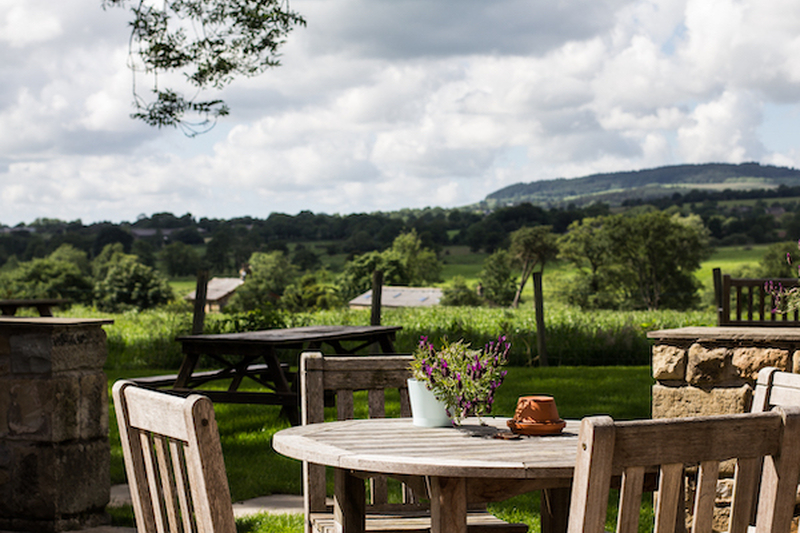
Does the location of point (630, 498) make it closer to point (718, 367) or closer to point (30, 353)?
point (718, 367)

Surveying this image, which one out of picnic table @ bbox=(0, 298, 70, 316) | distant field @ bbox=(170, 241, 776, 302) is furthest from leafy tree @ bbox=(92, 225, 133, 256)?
picnic table @ bbox=(0, 298, 70, 316)

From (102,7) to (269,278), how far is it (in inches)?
2587

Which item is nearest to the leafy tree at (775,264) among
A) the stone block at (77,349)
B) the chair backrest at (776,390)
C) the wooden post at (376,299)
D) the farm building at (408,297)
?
the farm building at (408,297)

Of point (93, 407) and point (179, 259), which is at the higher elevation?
point (179, 259)

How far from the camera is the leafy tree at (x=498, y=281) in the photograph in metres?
66.6

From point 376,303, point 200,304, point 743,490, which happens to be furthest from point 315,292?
point 743,490

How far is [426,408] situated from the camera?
8.74 ft

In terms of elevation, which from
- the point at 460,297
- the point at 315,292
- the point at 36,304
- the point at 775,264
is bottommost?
the point at 460,297

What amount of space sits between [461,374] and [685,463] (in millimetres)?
1006

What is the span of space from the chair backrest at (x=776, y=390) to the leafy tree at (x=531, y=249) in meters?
62.9

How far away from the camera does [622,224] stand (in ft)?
191

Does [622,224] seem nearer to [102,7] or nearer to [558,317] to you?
[558,317]

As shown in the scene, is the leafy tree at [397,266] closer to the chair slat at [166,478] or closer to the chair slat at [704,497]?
the chair slat at [166,478]

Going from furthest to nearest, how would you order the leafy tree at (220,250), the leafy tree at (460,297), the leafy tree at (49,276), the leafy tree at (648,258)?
the leafy tree at (220,250), the leafy tree at (460,297), the leafy tree at (49,276), the leafy tree at (648,258)
